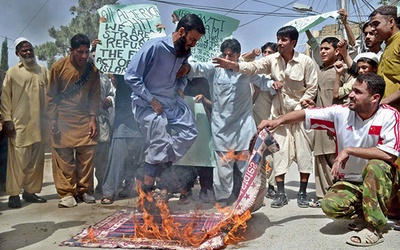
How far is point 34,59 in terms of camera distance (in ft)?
16.6

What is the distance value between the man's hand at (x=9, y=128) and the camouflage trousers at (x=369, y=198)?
361 centimetres

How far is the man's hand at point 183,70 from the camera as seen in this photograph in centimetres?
425

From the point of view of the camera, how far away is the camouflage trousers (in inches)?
125

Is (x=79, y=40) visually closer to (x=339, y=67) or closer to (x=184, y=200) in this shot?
(x=184, y=200)

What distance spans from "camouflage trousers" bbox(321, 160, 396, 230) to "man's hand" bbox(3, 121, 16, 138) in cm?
361

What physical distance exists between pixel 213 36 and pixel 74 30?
65.4 inches

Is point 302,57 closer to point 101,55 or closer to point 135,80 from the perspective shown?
point 135,80

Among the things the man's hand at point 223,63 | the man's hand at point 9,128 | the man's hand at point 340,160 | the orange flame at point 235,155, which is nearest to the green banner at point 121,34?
the man's hand at point 223,63

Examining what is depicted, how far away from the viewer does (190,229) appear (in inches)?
130

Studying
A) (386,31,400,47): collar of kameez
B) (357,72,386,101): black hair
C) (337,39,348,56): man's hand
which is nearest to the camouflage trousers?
(357,72,386,101): black hair

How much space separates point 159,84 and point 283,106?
59.6 inches

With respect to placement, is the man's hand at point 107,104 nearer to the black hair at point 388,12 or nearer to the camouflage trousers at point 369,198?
the camouflage trousers at point 369,198

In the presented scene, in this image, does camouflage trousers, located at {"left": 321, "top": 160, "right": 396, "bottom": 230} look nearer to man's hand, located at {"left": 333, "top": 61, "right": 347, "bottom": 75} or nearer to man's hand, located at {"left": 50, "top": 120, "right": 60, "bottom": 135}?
man's hand, located at {"left": 333, "top": 61, "right": 347, "bottom": 75}

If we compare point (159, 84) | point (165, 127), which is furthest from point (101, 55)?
point (165, 127)
